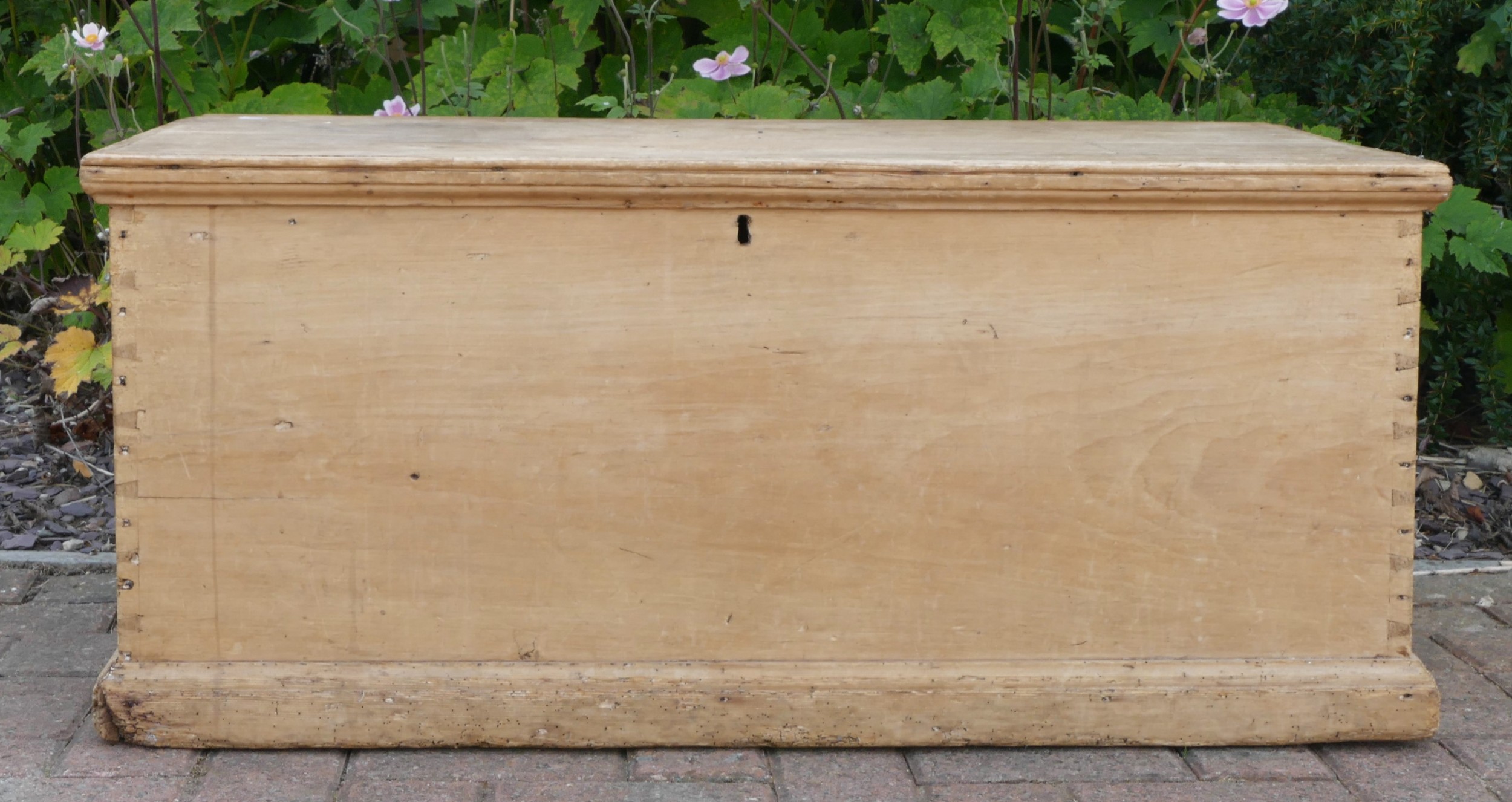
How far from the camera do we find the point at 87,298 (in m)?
2.64

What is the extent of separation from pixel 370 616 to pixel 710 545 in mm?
422

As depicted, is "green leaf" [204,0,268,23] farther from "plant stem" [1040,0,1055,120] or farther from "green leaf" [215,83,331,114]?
"plant stem" [1040,0,1055,120]

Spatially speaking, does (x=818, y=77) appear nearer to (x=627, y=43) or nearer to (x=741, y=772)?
(x=627, y=43)

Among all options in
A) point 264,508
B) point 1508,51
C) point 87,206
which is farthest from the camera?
point 87,206

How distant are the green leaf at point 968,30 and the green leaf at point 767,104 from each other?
0.94ft

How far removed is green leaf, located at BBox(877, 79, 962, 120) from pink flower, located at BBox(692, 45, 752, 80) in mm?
297

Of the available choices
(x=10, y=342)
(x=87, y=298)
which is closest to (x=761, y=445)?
(x=87, y=298)

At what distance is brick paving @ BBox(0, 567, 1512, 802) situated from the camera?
1563 millimetres

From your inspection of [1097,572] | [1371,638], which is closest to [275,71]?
[1097,572]

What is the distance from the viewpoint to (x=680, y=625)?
166 cm

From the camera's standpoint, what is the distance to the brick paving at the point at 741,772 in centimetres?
156

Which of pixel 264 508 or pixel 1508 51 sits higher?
pixel 1508 51

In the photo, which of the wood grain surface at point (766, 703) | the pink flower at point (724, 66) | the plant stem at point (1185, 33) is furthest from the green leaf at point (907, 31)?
the wood grain surface at point (766, 703)

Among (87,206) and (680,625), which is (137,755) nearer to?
(680,625)
